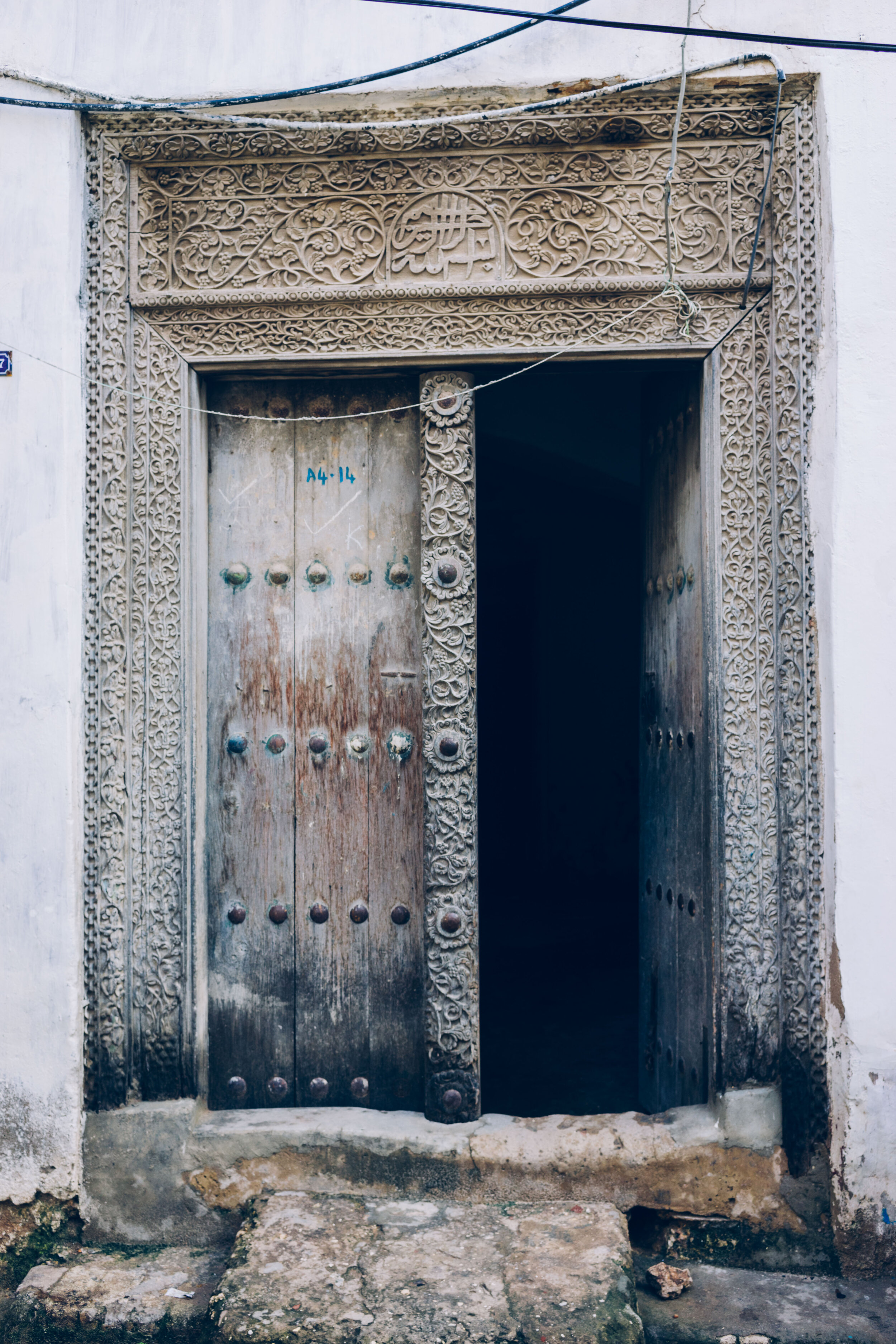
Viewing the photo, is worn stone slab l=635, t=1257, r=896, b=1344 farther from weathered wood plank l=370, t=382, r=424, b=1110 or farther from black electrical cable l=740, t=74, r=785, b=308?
black electrical cable l=740, t=74, r=785, b=308

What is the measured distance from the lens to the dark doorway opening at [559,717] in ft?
13.5

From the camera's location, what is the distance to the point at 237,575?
250cm

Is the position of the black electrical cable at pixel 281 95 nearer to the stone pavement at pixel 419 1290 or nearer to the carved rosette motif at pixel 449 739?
the carved rosette motif at pixel 449 739

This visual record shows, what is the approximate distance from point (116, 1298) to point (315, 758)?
4.19 feet

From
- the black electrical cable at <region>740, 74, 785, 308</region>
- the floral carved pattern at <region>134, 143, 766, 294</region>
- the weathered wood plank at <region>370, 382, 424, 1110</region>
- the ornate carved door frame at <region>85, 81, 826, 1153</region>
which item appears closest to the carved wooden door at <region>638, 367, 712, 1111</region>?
the ornate carved door frame at <region>85, 81, 826, 1153</region>

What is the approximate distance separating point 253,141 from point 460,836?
1822 millimetres

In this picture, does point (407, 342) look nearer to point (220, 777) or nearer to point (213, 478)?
point (213, 478)

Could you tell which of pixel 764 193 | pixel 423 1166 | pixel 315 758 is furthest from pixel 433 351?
pixel 423 1166

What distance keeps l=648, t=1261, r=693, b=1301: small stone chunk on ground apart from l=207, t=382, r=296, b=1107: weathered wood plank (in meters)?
0.98

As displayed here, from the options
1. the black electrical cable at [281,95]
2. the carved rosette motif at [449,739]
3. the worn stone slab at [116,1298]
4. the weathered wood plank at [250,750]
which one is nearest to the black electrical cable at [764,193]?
the black electrical cable at [281,95]

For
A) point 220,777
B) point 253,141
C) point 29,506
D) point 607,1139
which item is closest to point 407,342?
point 253,141

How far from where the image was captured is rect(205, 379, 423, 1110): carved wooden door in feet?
8.15

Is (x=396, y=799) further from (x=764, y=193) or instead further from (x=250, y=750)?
(x=764, y=193)

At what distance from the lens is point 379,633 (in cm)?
251
